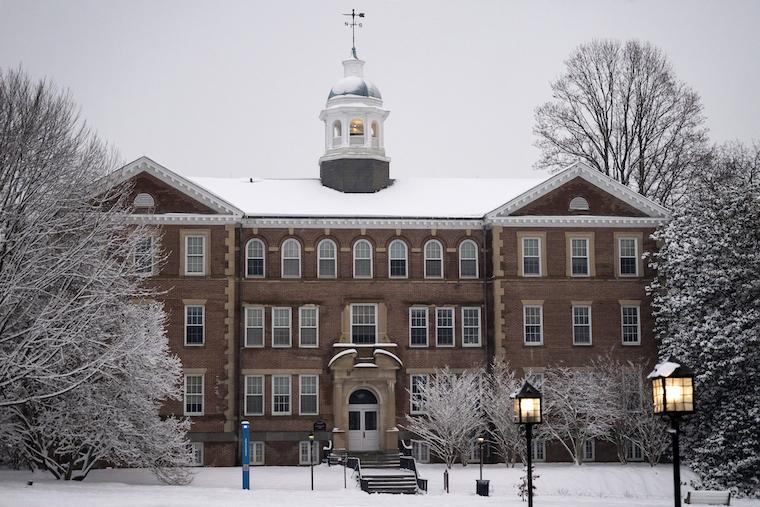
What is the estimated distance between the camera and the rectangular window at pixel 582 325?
A: 177 feet

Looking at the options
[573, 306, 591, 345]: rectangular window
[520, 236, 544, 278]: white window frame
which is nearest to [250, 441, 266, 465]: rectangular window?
[520, 236, 544, 278]: white window frame

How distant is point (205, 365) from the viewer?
171 ft

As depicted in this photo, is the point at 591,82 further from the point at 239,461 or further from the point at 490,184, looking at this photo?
the point at 239,461

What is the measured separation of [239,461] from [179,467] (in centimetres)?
866

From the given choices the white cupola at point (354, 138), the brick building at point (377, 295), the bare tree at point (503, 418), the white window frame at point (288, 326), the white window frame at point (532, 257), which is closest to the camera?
the bare tree at point (503, 418)

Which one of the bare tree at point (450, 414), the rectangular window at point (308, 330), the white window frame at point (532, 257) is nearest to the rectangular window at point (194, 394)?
the rectangular window at point (308, 330)

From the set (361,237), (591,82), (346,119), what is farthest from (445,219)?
(591,82)

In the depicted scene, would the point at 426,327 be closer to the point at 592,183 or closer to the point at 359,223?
the point at 359,223

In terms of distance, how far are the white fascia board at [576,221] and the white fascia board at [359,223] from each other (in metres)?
1.30

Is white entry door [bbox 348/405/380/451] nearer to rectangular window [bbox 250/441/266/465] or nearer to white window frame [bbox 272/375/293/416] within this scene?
white window frame [bbox 272/375/293/416]

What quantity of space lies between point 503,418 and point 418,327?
19.4ft

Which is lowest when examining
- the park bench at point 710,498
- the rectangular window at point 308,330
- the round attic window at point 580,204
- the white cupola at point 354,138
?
the park bench at point 710,498

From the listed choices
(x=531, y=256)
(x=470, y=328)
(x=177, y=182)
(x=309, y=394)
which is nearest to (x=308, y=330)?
(x=309, y=394)

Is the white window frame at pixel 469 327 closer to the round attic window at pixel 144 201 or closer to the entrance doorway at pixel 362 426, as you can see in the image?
the entrance doorway at pixel 362 426
